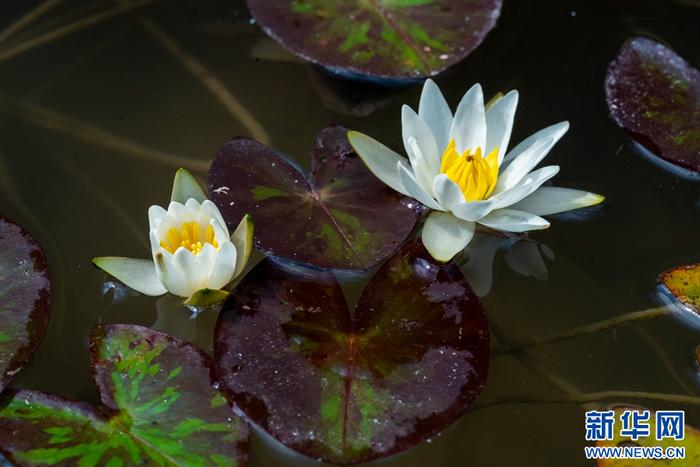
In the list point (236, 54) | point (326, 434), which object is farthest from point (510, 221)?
point (236, 54)

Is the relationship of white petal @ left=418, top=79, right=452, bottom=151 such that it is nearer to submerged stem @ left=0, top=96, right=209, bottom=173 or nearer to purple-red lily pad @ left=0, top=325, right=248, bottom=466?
submerged stem @ left=0, top=96, right=209, bottom=173

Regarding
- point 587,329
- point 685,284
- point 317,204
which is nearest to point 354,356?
point 317,204

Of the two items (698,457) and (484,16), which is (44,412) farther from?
(484,16)

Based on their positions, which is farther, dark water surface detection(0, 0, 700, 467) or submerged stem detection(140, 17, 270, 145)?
submerged stem detection(140, 17, 270, 145)

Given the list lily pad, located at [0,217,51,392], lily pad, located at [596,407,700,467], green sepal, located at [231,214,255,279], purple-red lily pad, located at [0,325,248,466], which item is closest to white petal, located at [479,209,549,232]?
lily pad, located at [596,407,700,467]

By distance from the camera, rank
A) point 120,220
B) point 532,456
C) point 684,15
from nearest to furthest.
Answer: point 532,456
point 120,220
point 684,15

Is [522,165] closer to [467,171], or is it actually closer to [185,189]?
[467,171]

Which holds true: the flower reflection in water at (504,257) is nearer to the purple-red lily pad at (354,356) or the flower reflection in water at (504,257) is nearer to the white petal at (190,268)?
the purple-red lily pad at (354,356)
